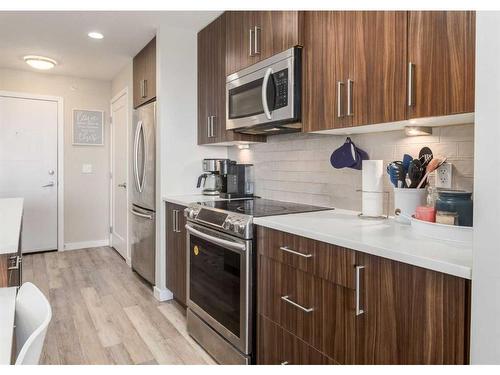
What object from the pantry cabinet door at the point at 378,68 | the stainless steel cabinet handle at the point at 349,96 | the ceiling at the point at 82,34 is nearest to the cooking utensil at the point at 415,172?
the pantry cabinet door at the point at 378,68

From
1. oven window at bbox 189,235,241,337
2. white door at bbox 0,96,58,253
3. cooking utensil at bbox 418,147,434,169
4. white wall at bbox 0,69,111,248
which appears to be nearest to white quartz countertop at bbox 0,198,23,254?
oven window at bbox 189,235,241,337

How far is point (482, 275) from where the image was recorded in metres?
0.91

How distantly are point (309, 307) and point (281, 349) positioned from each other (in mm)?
312

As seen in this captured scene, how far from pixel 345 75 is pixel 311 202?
0.94 meters

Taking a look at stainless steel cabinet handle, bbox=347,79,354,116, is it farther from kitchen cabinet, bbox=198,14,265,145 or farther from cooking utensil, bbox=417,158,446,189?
kitchen cabinet, bbox=198,14,265,145

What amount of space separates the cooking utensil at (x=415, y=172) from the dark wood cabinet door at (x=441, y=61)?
0.90ft

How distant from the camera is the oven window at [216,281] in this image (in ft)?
6.28

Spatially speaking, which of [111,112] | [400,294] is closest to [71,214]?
[111,112]

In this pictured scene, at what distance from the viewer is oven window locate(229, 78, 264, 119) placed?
2.21 metres

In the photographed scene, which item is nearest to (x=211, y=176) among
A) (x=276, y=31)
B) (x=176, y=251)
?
(x=176, y=251)

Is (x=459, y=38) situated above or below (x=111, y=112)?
below

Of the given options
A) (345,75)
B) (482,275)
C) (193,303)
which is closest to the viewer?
(482,275)

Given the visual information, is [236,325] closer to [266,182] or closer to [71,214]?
[266,182]

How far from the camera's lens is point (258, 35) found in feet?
7.29
